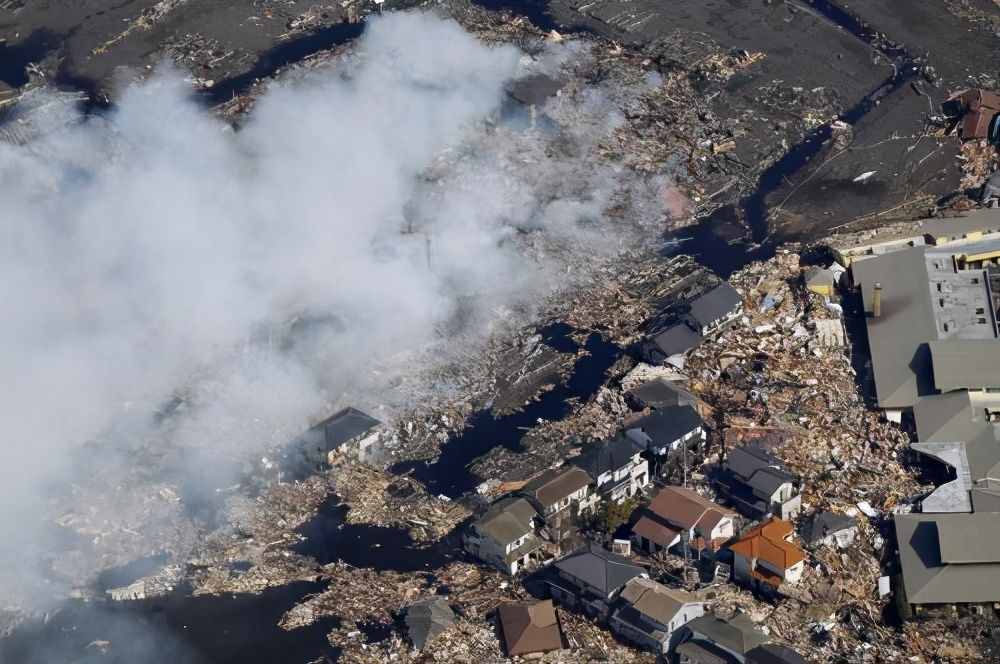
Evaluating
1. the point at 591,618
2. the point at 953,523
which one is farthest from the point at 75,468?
the point at 953,523

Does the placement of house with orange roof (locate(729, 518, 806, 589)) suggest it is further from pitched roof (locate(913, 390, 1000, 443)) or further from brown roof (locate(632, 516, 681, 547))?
pitched roof (locate(913, 390, 1000, 443))

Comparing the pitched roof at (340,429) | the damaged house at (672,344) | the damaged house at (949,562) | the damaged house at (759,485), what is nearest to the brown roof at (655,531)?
the damaged house at (759,485)

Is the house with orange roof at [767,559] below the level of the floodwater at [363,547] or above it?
below

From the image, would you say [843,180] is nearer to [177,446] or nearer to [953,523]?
[953,523]

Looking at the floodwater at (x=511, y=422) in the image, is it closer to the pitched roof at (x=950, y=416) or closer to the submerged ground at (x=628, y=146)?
the submerged ground at (x=628, y=146)

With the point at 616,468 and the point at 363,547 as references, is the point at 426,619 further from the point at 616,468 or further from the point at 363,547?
the point at 616,468

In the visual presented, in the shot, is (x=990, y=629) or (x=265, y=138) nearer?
(x=990, y=629)

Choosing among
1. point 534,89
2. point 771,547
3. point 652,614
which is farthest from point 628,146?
point 652,614
